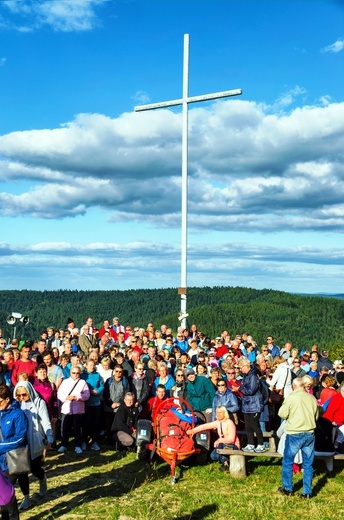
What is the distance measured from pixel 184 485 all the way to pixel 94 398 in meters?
2.88

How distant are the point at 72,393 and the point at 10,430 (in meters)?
3.52

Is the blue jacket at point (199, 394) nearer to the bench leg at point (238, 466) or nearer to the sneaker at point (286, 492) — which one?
the bench leg at point (238, 466)

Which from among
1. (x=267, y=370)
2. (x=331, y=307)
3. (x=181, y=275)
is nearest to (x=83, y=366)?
(x=267, y=370)

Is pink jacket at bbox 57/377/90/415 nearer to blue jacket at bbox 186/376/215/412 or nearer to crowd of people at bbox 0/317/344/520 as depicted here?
crowd of people at bbox 0/317/344/520

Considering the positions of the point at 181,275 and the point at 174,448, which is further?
the point at 181,275

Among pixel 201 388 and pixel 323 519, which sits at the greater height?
pixel 201 388

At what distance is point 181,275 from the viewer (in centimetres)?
1822

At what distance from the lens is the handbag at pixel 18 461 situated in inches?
249

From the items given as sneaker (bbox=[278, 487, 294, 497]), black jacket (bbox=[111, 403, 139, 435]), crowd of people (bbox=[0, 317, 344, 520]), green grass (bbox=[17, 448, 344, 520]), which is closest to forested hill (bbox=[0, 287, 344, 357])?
crowd of people (bbox=[0, 317, 344, 520])

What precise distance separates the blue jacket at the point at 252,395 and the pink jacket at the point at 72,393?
9.78 ft

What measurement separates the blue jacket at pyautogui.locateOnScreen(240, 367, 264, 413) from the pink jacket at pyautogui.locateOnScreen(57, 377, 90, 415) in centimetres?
298

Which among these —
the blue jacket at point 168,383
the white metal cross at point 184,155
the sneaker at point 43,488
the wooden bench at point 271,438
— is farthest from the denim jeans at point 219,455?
the white metal cross at point 184,155

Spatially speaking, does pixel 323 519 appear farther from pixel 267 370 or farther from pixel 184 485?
pixel 267 370

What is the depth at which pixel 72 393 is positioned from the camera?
9922 millimetres
